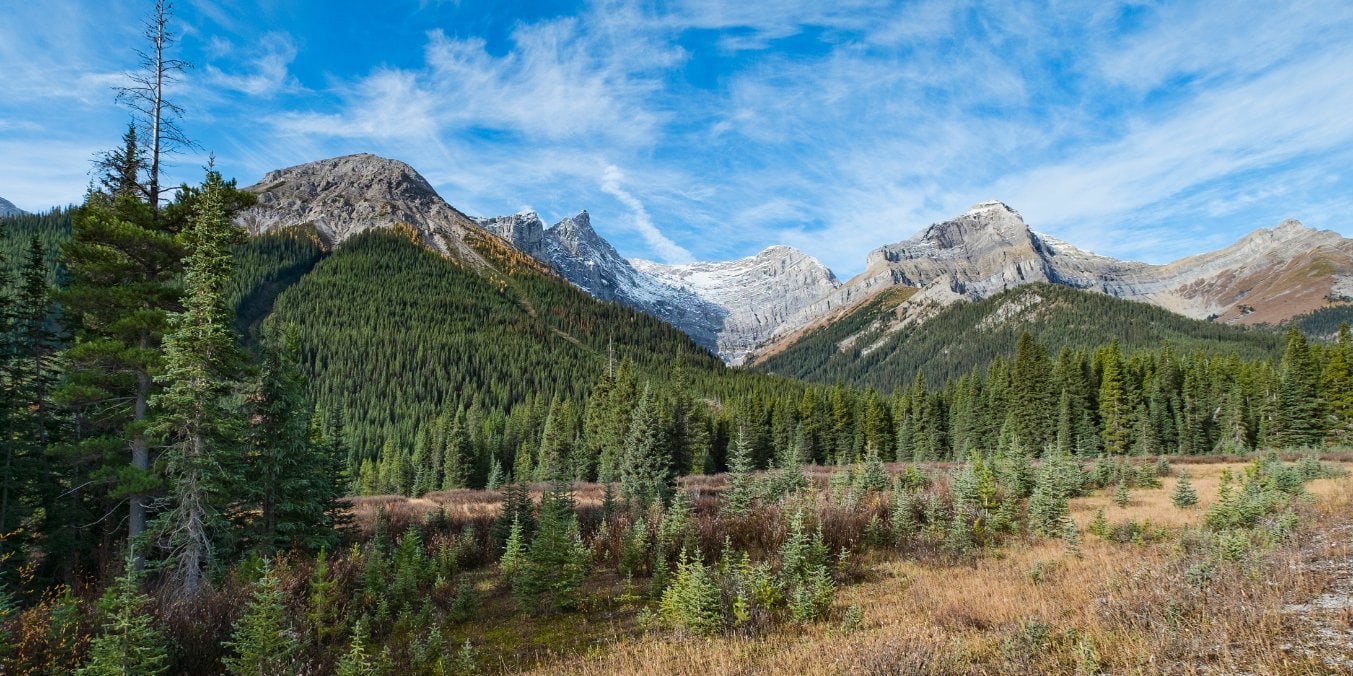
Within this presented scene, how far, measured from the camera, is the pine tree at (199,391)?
15297 mm

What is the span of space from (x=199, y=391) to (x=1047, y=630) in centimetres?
1982

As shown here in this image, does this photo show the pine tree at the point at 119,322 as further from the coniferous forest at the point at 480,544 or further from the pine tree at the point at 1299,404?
the pine tree at the point at 1299,404

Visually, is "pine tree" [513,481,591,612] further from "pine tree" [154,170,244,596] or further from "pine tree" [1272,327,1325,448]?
"pine tree" [1272,327,1325,448]

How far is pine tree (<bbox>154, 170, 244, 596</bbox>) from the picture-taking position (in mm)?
15297

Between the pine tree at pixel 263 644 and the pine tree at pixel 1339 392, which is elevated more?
the pine tree at pixel 1339 392

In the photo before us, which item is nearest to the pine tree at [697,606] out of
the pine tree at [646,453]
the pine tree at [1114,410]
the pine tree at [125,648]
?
the pine tree at [125,648]

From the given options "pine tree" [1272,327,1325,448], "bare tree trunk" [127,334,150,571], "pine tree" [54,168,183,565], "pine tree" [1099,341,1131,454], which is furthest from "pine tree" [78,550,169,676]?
"pine tree" [1272,327,1325,448]

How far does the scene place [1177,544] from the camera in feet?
40.3

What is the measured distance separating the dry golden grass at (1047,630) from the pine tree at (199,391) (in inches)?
514

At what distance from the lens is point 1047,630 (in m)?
7.29

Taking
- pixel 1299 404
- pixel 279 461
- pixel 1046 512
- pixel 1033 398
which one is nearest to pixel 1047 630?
pixel 1046 512

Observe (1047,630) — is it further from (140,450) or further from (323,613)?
(140,450)

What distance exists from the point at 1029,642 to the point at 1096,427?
234 ft

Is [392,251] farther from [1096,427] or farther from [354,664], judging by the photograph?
[354,664]
